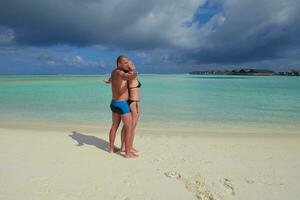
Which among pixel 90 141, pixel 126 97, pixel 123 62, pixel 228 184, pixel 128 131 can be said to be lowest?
pixel 90 141

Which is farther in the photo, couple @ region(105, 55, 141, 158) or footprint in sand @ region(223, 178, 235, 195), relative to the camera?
couple @ region(105, 55, 141, 158)

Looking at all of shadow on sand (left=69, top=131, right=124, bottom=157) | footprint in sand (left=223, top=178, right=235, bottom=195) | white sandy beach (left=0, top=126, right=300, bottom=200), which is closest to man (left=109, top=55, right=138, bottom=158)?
white sandy beach (left=0, top=126, right=300, bottom=200)

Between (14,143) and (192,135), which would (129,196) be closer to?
(14,143)

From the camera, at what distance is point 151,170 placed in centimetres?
507

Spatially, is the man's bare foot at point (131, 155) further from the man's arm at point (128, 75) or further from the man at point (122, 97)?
the man's arm at point (128, 75)

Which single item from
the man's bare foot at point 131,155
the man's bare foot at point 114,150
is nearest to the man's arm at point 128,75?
the man's bare foot at point 131,155

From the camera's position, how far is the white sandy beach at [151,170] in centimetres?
419

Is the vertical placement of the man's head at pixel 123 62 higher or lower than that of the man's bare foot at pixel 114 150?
higher

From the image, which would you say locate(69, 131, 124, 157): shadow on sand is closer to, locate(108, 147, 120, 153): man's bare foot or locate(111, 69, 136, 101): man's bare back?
locate(108, 147, 120, 153): man's bare foot

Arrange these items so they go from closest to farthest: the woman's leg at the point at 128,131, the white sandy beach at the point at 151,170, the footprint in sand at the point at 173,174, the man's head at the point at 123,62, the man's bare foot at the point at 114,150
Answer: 1. the white sandy beach at the point at 151,170
2. the footprint in sand at the point at 173,174
3. the man's head at the point at 123,62
4. the woman's leg at the point at 128,131
5. the man's bare foot at the point at 114,150

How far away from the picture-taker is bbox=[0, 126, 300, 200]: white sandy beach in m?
4.19

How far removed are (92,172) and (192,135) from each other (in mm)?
4348

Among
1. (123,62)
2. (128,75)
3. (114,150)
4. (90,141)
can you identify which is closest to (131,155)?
(114,150)

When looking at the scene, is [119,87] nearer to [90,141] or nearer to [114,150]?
[114,150]
